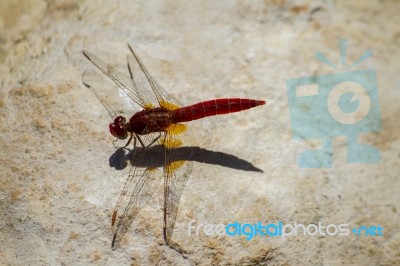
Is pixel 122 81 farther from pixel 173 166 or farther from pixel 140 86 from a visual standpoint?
pixel 173 166

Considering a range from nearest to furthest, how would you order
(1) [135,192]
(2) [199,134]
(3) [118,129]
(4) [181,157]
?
1. (1) [135,192]
2. (3) [118,129]
3. (4) [181,157]
4. (2) [199,134]

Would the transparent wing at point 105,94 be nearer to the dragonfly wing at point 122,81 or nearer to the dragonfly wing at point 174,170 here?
the dragonfly wing at point 122,81

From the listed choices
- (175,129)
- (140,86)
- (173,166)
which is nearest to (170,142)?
(175,129)

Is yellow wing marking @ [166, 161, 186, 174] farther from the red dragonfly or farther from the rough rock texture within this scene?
the rough rock texture

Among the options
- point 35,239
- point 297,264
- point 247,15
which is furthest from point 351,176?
point 35,239

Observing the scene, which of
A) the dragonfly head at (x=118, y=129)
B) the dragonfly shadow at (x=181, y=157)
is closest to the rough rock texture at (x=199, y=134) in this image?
the dragonfly shadow at (x=181, y=157)

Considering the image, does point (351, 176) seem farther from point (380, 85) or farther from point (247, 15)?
point (247, 15)
